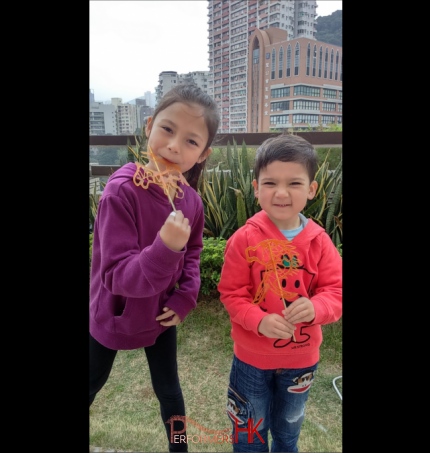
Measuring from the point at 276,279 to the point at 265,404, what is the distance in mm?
433

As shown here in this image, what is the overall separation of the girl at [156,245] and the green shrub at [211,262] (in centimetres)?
67

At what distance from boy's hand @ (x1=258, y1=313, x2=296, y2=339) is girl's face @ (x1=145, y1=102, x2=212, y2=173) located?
0.53 meters

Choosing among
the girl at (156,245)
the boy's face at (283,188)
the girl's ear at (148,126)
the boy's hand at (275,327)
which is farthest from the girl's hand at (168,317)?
the girl's ear at (148,126)

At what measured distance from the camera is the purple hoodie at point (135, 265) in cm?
100

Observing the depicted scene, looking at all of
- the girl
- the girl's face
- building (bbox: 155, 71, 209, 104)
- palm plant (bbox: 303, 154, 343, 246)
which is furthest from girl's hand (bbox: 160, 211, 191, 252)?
palm plant (bbox: 303, 154, 343, 246)

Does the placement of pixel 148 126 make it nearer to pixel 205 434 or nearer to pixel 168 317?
pixel 168 317

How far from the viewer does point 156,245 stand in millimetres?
978

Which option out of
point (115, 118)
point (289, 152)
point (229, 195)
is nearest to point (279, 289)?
point (289, 152)

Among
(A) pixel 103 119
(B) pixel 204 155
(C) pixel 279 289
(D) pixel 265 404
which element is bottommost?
(D) pixel 265 404

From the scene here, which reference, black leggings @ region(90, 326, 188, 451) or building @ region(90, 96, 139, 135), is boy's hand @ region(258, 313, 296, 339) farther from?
building @ region(90, 96, 139, 135)

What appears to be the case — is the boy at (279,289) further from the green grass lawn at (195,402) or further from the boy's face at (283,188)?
the green grass lawn at (195,402)

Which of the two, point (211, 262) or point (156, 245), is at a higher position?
point (156, 245)

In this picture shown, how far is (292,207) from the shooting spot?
3.76ft
